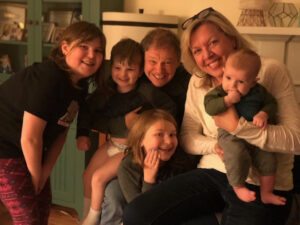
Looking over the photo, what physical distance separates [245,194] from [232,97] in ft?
1.21

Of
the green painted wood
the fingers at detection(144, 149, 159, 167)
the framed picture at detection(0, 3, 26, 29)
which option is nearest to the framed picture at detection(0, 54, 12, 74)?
the framed picture at detection(0, 3, 26, 29)

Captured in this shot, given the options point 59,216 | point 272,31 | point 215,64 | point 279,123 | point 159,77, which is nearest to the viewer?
point 279,123

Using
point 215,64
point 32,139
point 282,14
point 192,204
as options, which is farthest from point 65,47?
point 282,14

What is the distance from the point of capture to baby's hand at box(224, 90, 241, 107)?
142 centimetres

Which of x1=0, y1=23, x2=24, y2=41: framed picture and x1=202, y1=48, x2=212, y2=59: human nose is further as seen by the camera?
x1=0, y1=23, x2=24, y2=41: framed picture

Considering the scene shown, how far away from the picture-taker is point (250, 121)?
1487mm

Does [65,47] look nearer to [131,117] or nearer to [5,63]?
[131,117]

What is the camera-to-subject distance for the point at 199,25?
1.75 meters

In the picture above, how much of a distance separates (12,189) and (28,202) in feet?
0.31

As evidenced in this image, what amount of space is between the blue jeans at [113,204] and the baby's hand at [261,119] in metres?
0.85

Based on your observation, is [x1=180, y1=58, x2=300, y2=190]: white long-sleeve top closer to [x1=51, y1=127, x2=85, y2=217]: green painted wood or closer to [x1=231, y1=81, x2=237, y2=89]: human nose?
[x1=231, y1=81, x2=237, y2=89]: human nose

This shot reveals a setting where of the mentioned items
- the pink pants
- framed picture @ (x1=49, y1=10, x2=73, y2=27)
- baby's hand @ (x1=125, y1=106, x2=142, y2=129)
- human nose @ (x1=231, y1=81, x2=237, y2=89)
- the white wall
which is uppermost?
the white wall

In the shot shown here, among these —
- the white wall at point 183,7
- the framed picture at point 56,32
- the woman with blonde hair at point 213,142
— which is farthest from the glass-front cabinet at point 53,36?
the woman with blonde hair at point 213,142

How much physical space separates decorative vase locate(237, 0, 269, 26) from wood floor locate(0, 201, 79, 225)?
1.87m
